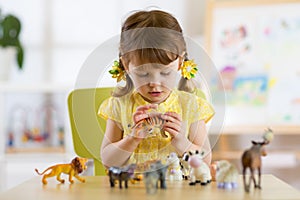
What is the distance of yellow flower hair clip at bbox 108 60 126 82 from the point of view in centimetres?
97

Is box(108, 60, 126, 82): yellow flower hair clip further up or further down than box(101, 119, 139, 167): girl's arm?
further up

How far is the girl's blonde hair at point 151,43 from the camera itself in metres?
0.91

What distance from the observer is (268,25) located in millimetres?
2812

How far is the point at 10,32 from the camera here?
2854mm

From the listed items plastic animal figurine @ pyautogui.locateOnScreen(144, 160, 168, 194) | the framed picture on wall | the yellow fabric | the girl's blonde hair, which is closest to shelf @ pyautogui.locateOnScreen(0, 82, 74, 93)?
the framed picture on wall

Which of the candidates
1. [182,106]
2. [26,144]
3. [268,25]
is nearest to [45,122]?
[26,144]

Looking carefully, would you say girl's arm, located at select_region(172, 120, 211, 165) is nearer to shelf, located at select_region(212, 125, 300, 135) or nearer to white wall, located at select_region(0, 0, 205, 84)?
shelf, located at select_region(212, 125, 300, 135)

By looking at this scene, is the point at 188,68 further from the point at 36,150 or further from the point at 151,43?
the point at 36,150

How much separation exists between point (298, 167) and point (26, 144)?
155 cm

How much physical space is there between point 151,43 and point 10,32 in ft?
6.91

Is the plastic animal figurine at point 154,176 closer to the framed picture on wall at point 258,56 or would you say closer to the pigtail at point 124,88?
the pigtail at point 124,88

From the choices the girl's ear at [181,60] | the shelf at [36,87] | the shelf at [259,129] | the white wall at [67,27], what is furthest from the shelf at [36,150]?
the girl's ear at [181,60]

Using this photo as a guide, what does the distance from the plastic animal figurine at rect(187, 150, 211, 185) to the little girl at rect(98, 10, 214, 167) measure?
61 millimetres

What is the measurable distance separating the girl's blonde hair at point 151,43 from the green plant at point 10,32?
192 centimetres
